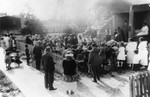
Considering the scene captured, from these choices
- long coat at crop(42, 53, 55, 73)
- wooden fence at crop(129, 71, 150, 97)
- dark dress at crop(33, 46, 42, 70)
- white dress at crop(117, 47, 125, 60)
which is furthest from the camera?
dark dress at crop(33, 46, 42, 70)

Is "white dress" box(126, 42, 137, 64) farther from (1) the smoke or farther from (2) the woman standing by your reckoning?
(1) the smoke

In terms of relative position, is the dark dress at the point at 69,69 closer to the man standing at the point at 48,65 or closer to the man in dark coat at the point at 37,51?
the man standing at the point at 48,65

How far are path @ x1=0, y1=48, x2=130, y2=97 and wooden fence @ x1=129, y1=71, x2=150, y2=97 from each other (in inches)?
54.3

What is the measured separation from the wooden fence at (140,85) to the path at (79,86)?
138cm

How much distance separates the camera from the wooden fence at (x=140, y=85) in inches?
296

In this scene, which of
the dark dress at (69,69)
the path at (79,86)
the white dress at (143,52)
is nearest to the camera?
the dark dress at (69,69)

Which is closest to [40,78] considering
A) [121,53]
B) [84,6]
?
[121,53]

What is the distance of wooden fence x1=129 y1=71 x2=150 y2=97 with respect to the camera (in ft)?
24.7

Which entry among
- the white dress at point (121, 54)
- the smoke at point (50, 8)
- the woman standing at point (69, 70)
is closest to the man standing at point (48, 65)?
the woman standing at point (69, 70)

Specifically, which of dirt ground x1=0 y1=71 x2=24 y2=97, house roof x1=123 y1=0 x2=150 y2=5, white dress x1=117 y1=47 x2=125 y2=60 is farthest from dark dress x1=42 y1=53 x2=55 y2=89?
Result: house roof x1=123 y1=0 x2=150 y2=5

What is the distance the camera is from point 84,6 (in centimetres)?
4284

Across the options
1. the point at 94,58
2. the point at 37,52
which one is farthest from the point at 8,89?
the point at 94,58

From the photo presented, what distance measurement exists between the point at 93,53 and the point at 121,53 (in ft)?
8.35

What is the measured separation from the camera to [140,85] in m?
7.68
